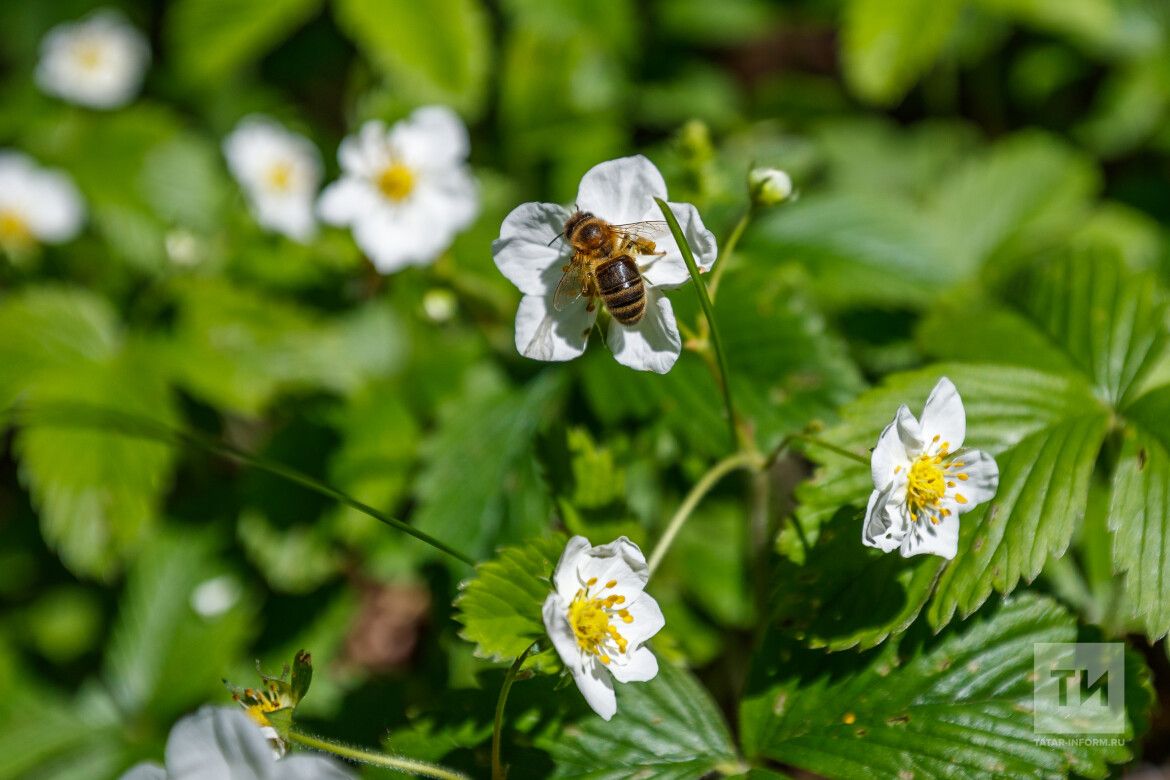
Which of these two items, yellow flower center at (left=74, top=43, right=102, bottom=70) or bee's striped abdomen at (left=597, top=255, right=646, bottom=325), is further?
yellow flower center at (left=74, top=43, right=102, bottom=70)

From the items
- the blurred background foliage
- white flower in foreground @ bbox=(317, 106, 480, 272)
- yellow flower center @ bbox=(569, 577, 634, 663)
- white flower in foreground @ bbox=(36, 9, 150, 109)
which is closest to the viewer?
yellow flower center @ bbox=(569, 577, 634, 663)

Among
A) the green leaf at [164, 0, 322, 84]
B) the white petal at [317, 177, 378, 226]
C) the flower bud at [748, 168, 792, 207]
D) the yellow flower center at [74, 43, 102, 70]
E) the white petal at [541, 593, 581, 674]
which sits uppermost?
the green leaf at [164, 0, 322, 84]

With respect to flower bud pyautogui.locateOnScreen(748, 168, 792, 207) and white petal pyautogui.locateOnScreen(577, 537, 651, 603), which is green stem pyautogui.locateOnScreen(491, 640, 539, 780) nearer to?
white petal pyautogui.locateOnScreen(577, 537, 651, 603)

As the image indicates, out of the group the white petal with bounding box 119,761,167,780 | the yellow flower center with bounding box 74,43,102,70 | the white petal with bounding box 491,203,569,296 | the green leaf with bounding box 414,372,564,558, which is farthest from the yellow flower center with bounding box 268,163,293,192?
the white petal with bounding box 119,761,167,780

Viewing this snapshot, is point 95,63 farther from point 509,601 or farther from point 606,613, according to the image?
point 606,613

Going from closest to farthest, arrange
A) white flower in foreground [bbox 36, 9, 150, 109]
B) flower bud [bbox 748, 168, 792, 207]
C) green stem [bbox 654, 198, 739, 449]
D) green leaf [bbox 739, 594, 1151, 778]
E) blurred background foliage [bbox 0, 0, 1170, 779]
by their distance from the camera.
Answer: green stem [bbox 654, 198, 739, 449], green leaf [bbox 739, 594, 1151, 778], flower bud [bbox 748, 168, 792, 207], blurred background foliage [bbox 0, 0, 1170, 779], white flower in foreground [bbox 36, 9, 150, 109]

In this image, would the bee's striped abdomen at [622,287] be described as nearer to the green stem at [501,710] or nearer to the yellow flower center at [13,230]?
the green stem at [501,710]
